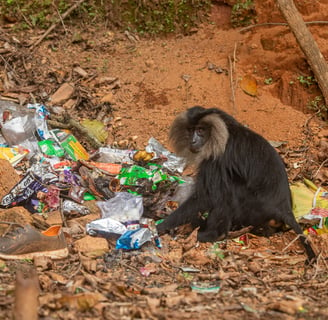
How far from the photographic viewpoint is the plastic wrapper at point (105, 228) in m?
4.82

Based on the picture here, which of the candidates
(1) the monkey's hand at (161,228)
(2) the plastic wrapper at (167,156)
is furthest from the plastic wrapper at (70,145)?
(1) the monkey's hand at (161,228)

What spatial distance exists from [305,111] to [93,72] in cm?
290

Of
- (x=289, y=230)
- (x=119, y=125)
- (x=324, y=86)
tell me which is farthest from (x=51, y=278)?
(x=324, y=86)

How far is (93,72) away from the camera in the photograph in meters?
7.84

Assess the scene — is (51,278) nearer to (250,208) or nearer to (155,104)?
(250,208)

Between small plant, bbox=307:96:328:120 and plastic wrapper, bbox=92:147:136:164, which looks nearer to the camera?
plastic wrapper, bbox=92:147:136:164

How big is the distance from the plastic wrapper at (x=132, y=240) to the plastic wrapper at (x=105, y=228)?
6.2 inches

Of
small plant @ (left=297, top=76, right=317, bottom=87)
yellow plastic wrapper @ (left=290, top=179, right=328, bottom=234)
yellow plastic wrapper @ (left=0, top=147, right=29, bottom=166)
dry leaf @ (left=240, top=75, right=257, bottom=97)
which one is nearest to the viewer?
yellow plastic wrapper @ (left=290, top=179, right=328, bottom=234)

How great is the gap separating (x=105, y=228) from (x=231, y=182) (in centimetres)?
122

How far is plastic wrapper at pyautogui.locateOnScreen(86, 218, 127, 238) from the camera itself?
4.82 meters

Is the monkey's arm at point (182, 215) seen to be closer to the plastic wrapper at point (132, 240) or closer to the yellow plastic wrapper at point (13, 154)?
the plastic wrapper at point (132, 240)

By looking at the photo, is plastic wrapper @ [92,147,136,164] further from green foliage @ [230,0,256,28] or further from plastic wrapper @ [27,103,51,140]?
green foliage @ [230,0,256,28]

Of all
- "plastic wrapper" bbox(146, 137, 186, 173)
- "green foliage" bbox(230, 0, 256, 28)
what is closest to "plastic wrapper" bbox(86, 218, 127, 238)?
"plastic wrapper" bbox(146, 137, 186, 173)

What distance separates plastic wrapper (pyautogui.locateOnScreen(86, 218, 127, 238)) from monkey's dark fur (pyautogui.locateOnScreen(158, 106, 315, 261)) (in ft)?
1.59
